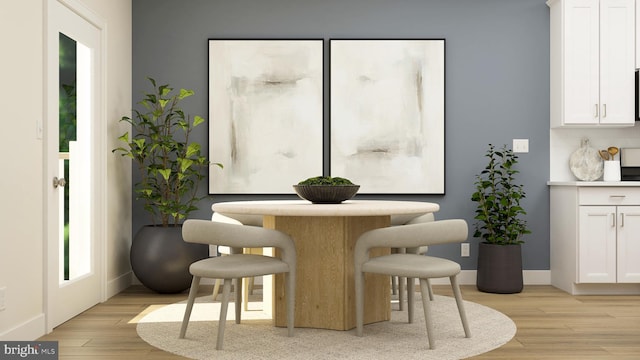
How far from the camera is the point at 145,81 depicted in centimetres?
517

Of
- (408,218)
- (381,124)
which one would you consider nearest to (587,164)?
(381,124)

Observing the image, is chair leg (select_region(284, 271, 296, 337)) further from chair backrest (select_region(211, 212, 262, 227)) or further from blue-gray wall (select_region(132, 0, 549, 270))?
blue-gray wall (select_region(132, 0, 549, 270))

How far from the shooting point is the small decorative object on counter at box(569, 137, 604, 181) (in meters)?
5.12

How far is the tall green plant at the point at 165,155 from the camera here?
4.67m

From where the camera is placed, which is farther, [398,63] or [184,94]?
[398,63]

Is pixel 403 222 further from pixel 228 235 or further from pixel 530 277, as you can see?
pixel 530 277

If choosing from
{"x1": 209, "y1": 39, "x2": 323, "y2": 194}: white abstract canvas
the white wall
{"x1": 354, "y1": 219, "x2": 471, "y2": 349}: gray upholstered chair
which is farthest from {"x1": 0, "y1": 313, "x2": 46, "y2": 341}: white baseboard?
{"x1": 209, "y1": 39, "x2": 323, "y2": 194}: white abstract canvas

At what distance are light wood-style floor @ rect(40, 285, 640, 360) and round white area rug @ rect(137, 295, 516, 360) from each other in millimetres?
99

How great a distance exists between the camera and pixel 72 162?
4.00 m

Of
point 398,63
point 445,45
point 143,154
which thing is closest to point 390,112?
point 398,63

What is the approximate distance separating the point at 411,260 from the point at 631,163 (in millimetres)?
2869

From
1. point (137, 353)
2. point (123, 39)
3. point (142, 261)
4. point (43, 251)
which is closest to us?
point (137, 353)

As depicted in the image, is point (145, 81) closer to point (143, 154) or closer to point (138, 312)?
point (143, 154)

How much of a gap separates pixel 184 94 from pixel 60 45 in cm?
113
